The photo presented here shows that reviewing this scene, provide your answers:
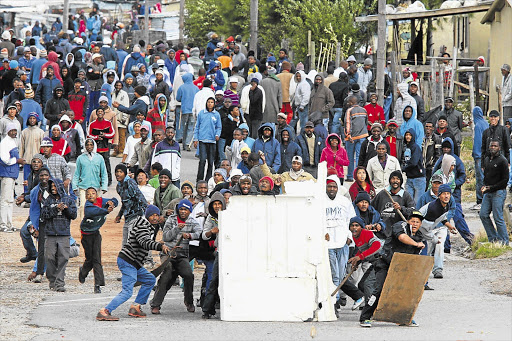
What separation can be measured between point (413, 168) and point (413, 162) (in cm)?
13

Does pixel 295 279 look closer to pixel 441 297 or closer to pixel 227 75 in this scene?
pixel 441 297

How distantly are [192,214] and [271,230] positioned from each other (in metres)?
1.55

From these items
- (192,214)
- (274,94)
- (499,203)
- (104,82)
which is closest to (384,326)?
(192,214)

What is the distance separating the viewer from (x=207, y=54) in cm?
3378

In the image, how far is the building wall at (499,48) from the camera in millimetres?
30742

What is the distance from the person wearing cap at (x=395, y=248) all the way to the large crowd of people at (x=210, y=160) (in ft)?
0.06

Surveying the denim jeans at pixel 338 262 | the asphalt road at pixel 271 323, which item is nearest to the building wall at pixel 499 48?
the asphalt road at pixel 271 323

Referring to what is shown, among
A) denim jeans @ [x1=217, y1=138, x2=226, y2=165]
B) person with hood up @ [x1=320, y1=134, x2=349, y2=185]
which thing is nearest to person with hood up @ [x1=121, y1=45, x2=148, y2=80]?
denim jeans @ [x1=217, y1=138, x2=226, y2=165]

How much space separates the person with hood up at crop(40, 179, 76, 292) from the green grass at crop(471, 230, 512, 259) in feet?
21.1

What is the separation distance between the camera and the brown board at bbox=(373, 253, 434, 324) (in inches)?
518

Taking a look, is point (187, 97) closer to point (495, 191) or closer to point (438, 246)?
point (495, 191)

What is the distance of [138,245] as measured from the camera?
1406cm

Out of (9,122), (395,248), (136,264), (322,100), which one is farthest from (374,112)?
(136,264)

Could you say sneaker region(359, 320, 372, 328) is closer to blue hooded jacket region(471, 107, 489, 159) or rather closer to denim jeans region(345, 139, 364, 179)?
blue hooded jacket region(471, 107, 489, 159)
